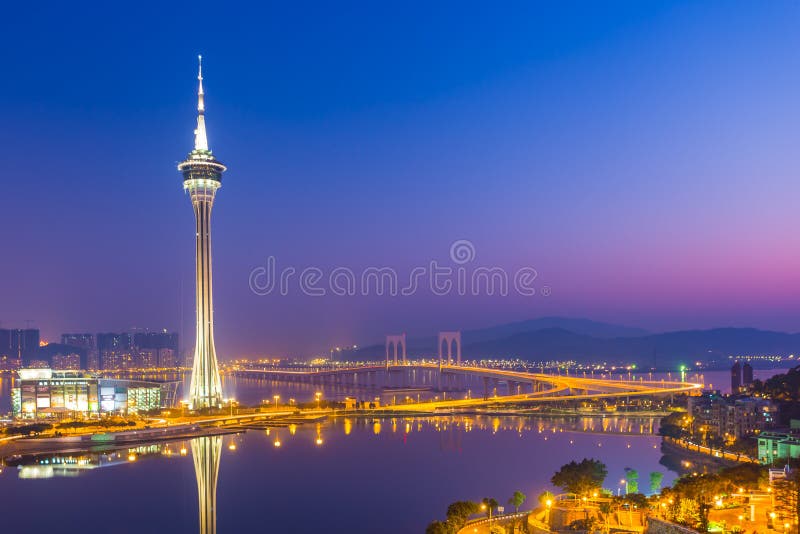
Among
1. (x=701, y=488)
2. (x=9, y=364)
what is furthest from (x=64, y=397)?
(x=9, y=364)

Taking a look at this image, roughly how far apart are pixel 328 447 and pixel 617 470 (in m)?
5.52

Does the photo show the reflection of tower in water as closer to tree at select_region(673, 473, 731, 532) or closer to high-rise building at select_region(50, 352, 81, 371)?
tree at select_region(673, 473, 731, 532)

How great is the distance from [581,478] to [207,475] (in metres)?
6.24

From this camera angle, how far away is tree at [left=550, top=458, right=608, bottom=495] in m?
8.79

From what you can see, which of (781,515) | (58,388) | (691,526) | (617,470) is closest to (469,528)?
(691,526)

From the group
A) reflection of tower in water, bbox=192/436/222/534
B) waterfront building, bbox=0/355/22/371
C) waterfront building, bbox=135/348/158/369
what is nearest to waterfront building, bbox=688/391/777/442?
reflection of tower in water, bbox=192/436/222/534

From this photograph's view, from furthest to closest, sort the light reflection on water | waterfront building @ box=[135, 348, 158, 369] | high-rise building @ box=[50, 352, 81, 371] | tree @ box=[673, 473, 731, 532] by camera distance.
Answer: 1. waterfront building @ box=[135, 348, 158, 369]
2. high-rise building @ box=[50, 352, 81, 371]
3. the light reflection on water
4. tree @ box=[673, 473, 731, 532]

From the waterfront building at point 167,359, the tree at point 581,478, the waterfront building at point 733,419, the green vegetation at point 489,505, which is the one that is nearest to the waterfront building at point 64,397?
the waterfront building at point 733,419

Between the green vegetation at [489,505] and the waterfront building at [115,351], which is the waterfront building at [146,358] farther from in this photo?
the green vegetation at [489,505]

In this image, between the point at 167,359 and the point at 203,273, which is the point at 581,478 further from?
the point at 167,359

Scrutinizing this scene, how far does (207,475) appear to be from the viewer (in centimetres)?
1266

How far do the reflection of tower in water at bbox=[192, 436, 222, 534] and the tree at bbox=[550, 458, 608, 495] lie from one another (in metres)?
3.99

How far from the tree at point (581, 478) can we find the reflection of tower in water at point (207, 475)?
399 centimetres

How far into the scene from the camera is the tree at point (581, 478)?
8.79 metres
